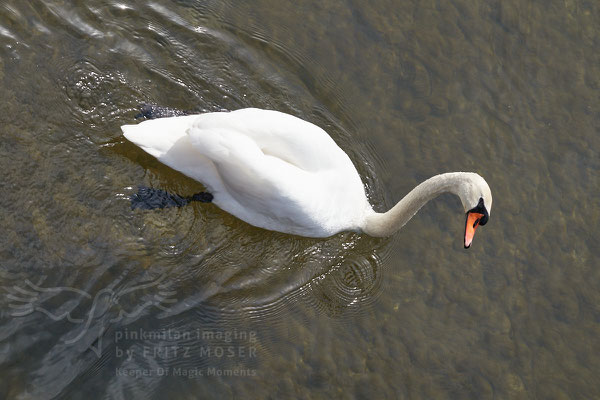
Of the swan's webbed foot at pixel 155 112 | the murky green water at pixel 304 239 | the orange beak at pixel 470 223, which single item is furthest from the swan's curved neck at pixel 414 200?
the swan's webbed foot at pixel 155 112

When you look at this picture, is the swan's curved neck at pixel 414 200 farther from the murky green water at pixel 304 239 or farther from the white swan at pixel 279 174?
the murky green water at pixel 304 239

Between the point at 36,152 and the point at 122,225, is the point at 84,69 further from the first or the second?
the point at 122,225

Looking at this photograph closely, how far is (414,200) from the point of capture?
5.75 metres

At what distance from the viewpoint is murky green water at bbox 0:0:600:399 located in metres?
5.48

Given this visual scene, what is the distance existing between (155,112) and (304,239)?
187 centimetres

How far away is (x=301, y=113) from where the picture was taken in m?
6.82

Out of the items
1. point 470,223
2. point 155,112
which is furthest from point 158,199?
point 470,223

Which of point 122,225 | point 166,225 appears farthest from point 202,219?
point 122,225

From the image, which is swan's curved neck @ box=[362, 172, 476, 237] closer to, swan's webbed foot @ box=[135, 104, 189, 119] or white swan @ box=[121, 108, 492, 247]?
white swan @ box=[121, 108, 492, 247]

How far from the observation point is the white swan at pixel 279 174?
5406 millimetres

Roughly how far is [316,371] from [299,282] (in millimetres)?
826

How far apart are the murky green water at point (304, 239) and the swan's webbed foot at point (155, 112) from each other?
9cm

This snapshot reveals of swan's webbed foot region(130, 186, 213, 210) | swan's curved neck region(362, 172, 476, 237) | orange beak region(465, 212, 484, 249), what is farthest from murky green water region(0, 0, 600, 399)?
orange beak region(465, 212, 484, 249)

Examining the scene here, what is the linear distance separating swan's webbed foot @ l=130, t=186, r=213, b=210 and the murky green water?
77mm
